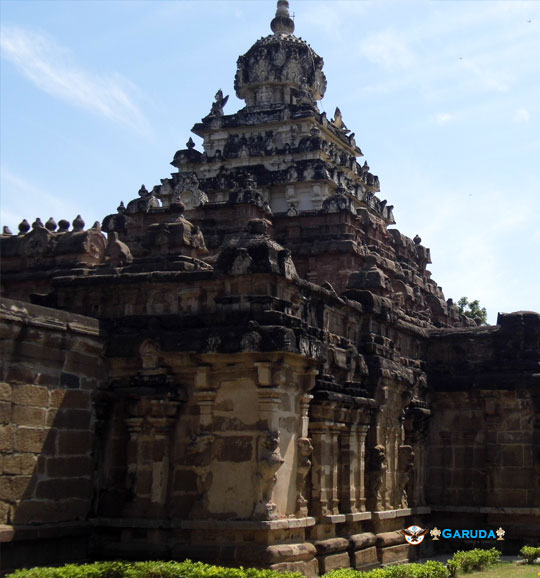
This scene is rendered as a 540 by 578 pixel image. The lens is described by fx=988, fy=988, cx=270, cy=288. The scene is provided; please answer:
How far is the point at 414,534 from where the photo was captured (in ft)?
69.6

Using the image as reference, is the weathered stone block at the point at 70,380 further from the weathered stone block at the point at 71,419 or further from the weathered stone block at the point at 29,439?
the weathered stone block at the point at 29,439

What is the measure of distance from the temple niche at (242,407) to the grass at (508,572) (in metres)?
1.84

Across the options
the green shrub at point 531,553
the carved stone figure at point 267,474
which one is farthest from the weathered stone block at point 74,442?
the green shrub at point 531,553

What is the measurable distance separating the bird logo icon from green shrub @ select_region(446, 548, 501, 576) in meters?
1.78

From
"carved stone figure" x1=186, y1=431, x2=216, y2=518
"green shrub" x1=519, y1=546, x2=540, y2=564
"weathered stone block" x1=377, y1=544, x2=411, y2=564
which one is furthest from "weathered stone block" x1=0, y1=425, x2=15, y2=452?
"green shrub" x1=519, y1=546, x2=540, y2=564

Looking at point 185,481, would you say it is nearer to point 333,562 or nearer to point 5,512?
point 5,512

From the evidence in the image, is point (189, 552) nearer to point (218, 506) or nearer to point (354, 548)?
point (218, 506)

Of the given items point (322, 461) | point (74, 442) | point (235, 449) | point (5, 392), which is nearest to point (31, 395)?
point (5, 392)

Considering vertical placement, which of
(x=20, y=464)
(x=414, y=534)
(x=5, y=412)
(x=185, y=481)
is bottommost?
(x=414, y=534)

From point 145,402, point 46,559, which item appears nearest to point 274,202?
point 145,402

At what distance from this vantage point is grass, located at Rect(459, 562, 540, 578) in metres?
18.0

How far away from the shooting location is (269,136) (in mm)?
31766

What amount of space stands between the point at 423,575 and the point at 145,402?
18.2 feet

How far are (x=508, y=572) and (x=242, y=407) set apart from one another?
23.0 ft
